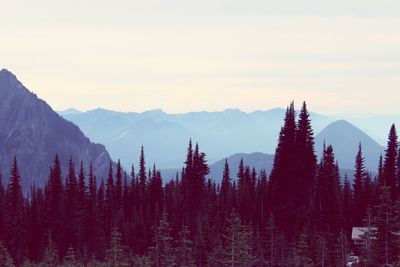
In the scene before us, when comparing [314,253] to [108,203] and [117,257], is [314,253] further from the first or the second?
[108,203]

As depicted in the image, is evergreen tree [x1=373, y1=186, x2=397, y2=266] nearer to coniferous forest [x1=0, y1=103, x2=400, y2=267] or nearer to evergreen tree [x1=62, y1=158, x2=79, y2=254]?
coniferous forest [x1=0, y1=103, x2=400, y2=267]

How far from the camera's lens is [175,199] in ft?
451

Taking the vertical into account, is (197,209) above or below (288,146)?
below

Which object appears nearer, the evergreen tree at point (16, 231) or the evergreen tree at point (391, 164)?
the evergreen tree at point (16, 231)

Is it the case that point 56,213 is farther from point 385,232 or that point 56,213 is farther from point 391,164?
point 385,232

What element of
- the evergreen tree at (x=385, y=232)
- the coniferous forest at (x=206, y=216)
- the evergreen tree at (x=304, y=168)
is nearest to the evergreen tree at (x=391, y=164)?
the coniferous forest at (x=206, y=216)

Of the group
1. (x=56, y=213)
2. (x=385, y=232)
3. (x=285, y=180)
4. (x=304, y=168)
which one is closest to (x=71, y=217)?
(x=56, y=213)

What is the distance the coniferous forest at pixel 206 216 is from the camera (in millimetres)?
90275

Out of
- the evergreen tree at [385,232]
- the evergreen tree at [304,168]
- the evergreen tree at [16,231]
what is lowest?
the evergreen tree at [16,231]

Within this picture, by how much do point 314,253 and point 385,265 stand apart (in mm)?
21583

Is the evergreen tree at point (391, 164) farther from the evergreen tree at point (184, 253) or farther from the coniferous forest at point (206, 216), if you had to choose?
the evergreen tree at point (184, 253)

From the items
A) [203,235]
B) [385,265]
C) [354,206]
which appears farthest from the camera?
[354,206]

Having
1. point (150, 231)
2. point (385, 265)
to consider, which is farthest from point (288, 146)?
point (385, 265)

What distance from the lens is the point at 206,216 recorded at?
11431 cm
